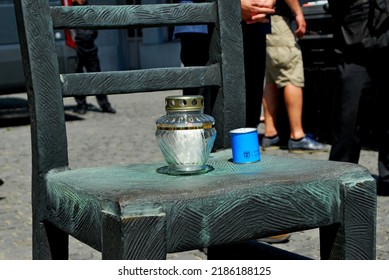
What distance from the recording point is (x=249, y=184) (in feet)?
6.14

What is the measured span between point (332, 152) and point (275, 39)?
2.04 metres

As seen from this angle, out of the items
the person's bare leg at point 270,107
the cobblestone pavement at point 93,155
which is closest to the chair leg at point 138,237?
the cobblestone pavement at point 93,155

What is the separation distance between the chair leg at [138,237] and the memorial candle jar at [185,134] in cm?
31

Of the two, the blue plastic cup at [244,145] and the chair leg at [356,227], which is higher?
the blue plastic cup at [244,145]

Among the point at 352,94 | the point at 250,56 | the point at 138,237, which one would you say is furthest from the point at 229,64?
the point at 352,94

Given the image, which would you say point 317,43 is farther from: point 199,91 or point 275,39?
point 199,91

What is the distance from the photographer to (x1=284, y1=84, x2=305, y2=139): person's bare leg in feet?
22.3

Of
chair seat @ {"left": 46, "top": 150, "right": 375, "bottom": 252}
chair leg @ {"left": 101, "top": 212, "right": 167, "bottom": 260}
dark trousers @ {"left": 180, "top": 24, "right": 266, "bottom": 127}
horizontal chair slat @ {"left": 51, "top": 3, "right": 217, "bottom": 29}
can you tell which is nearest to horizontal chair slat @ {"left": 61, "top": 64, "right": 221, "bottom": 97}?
horizontal chair slat @ {"left": 51, "top": 3, "right": 217, "bottom": 29}

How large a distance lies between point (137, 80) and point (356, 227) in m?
0.68

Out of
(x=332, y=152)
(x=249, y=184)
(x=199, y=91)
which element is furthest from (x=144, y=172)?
(x=332, y=152)

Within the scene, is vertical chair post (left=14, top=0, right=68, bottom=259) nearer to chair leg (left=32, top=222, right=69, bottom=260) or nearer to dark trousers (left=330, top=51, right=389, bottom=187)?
chair leg (left=32, top=222, right=69, bottom=260)

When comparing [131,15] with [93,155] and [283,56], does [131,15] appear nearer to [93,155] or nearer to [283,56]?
[283,56]

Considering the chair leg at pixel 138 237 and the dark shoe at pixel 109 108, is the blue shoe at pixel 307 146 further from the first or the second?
the chair leg at pixel 138 237

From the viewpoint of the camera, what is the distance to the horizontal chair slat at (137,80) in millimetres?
2254
